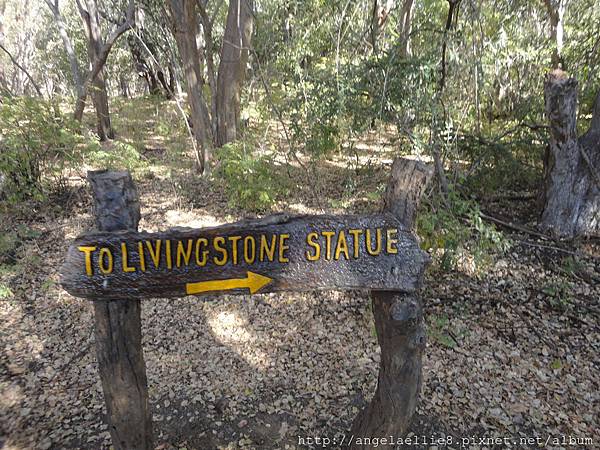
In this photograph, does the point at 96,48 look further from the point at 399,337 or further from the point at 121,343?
the point at 399,337

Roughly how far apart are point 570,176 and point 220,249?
19.1ft

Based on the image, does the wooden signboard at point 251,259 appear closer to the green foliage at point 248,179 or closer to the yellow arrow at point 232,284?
the yellow arrow at point 232,284

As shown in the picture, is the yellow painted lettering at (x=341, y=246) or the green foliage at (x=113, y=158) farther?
the green foliage at (x=113, y=158)

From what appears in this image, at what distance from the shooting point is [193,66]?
25.5 ft

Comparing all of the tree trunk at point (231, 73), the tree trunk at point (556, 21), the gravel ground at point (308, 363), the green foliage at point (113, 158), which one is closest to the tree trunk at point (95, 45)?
the green foliage at point (113, 158)

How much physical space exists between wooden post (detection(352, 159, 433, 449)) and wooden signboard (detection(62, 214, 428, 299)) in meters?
0.10

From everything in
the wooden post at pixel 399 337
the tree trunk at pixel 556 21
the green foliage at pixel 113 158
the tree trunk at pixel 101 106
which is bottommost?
the wooden post at pixel 399 337

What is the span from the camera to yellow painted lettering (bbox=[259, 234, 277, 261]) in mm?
2127

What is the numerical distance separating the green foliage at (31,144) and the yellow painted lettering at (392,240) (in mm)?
6175

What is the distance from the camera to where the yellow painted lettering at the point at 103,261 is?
2.03 metres

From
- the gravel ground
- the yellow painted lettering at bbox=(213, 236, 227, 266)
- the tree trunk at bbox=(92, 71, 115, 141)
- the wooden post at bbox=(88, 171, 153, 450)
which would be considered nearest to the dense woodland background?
the gravel ground

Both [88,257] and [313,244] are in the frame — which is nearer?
[88,257]

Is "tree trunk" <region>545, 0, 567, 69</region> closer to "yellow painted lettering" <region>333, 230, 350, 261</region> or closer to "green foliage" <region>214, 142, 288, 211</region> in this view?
Answer: "green foliage" <region>214, 142, 288, 211</region>

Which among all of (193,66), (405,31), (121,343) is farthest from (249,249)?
(193,66)
